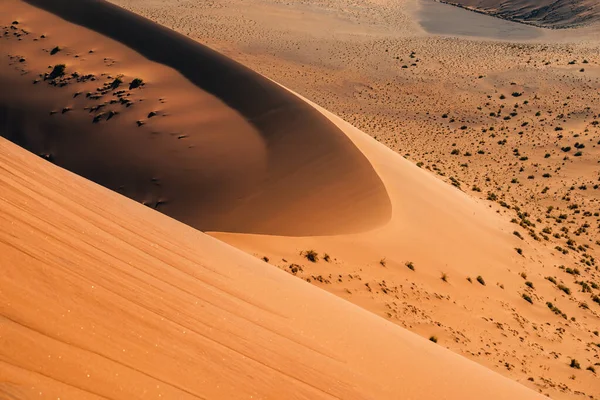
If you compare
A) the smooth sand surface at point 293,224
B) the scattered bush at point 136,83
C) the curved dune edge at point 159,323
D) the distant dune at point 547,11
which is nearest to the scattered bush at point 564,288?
the smooth sand surface at point 293,224

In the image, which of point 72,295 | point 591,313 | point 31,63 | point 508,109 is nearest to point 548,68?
point 508,109

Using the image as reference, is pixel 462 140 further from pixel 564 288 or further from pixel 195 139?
pixel 195 139

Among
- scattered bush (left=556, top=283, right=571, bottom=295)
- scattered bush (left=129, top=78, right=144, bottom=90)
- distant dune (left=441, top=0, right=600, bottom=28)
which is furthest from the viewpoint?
distant dune (left=441, top=0, right=600, bottom=28)

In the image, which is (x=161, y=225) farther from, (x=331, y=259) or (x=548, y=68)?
(x=548, y=68)

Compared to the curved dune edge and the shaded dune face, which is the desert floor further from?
the curved dune edge

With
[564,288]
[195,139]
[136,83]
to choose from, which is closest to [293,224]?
[195,139]

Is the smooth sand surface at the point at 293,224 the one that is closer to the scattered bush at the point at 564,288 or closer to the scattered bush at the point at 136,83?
the scattered bush at the point at 564,288

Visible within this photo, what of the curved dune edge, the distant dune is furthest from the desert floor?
the distant dune
